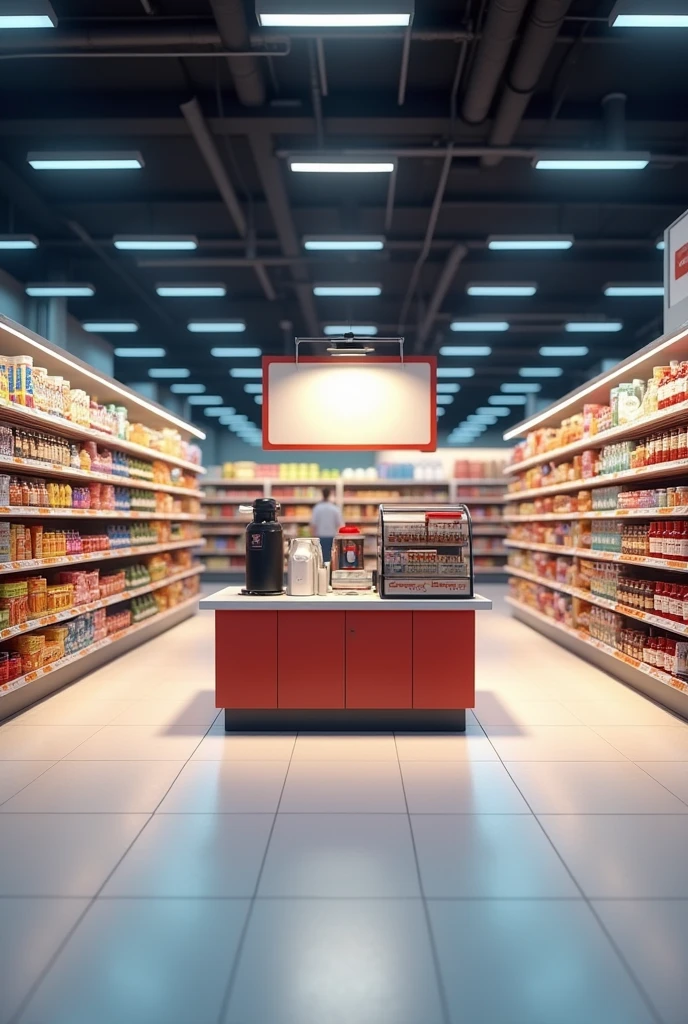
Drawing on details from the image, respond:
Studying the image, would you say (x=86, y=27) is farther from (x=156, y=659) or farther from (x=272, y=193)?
(x=156, y=659)

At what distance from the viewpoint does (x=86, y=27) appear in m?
6.24

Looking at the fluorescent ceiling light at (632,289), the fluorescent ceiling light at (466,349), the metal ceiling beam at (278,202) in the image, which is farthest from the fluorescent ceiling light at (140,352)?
the fluorescent ceiling light at (632,289)

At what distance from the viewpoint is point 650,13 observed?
5.26 m

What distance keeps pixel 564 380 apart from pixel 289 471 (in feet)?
33.5

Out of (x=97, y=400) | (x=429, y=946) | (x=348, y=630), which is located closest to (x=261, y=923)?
(x=429, y=946)

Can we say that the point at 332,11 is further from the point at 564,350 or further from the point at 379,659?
the point at 564,350

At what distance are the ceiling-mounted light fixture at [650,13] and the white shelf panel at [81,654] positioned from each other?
640 cm

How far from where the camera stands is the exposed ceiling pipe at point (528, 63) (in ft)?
18.7

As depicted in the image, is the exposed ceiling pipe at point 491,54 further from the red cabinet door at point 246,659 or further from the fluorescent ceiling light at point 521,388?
the fluorescent ceiling light at point 521,388

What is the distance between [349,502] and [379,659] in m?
9.61

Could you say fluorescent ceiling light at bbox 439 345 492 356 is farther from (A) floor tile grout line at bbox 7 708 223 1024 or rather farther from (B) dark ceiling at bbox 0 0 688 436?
(A) floor tile grout line at bbox 7 708 223 1024

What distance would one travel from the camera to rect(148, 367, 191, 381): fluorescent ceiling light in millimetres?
18188

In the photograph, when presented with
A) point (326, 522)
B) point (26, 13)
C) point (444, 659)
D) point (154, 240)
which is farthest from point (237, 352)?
point (444, 659)

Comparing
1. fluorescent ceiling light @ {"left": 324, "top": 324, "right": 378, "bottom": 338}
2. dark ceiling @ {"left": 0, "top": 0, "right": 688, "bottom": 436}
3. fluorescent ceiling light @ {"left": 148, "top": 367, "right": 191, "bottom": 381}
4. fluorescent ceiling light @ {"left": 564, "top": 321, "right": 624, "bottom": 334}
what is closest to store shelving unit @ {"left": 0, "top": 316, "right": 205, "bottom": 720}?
dark ceiling @ {"left": 0, "top": 0, "right": 688, "bottom": 436}
